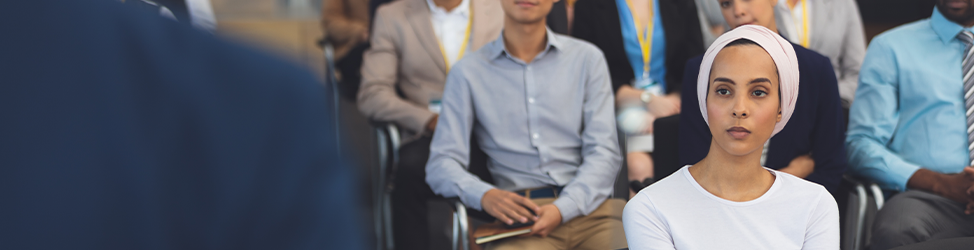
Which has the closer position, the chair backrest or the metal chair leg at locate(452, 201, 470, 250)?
the chair backrest

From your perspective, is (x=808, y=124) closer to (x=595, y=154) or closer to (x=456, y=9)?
(x=595, y=154)

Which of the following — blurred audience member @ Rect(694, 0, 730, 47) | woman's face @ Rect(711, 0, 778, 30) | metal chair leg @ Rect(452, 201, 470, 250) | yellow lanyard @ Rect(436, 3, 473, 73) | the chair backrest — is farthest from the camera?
yellow lanyard @ Rect(436, 3, 473, 73)

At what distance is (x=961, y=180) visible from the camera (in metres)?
1.71

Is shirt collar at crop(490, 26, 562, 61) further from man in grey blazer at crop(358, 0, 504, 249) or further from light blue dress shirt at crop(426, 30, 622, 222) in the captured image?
man in grey blazer at crop(358, 0, 504, 249)

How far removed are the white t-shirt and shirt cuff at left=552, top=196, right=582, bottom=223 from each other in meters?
0.90

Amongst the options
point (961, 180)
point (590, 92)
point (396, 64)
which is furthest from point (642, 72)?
point (961, 180)

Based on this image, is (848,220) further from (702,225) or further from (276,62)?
(276,62)

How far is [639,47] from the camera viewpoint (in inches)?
110

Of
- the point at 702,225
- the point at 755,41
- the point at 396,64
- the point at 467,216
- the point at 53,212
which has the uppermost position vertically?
the point at 53,212

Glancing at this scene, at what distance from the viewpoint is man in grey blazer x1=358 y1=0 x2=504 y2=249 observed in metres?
2.85

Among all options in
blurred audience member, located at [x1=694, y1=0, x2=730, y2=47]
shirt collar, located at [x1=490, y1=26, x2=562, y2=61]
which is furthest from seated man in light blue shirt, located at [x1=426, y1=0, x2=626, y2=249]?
blurred audience member, located at [x1=694, y1=0, x2=730, y2=47]

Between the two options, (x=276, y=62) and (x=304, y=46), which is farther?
(x=304, y=46)

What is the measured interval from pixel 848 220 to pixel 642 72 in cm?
105

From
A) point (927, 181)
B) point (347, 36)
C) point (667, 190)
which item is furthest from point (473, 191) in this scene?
point (347, 36)
